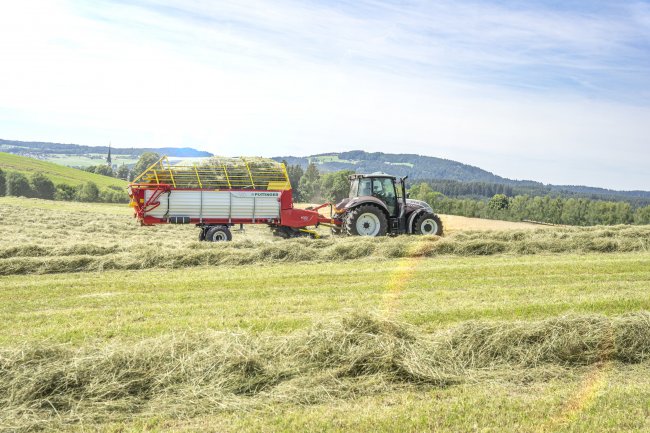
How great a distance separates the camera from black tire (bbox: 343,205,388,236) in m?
16.7

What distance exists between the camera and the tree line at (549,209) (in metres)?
44.8

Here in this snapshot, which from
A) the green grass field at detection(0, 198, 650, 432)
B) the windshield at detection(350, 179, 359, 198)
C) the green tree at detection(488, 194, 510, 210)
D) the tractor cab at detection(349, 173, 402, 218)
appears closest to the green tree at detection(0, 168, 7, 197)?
the green tree at detection(488, 194, 510, 210)

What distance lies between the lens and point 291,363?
5.53 meters

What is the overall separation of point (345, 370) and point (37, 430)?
254 centimetres

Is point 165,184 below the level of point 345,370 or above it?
above

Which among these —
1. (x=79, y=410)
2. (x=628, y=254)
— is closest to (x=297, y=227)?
(x=628, y=254)

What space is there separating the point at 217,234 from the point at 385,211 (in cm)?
482

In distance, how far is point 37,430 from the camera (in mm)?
4379

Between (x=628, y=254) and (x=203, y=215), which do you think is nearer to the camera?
(x=628, y=254)

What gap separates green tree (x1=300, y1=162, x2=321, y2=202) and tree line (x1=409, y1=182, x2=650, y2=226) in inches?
428

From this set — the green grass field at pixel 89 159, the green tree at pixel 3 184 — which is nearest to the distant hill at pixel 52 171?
the green tree at pixel 3 184

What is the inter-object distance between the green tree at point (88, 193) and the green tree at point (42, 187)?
3.08m

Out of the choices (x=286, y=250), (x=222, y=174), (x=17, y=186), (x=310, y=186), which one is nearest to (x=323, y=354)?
(x=286, y=250)

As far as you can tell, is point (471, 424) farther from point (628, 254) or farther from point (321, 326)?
point (628, 254)
